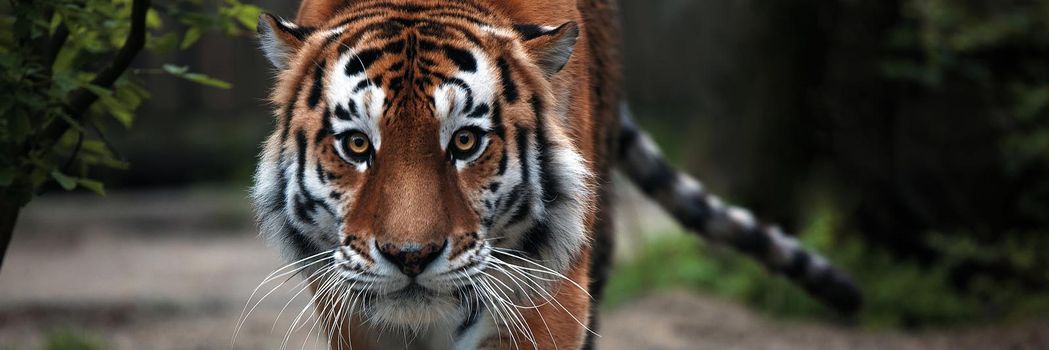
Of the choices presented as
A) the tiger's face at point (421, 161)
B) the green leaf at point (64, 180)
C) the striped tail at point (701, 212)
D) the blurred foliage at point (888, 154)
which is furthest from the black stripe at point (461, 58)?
the blurred foliage at point (888, 154)

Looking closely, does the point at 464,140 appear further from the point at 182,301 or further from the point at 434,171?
the point at 182,301

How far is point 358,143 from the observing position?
2803mm

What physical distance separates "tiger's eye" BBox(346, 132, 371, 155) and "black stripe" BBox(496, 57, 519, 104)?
36 cm

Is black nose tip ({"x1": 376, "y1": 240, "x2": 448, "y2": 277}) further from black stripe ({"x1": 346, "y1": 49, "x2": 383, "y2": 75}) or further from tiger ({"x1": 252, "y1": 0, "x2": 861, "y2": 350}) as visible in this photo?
black stripe ({"x1": 346, "y1": 49, "x2": 383, "y2": 75})

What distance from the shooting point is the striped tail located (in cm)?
509

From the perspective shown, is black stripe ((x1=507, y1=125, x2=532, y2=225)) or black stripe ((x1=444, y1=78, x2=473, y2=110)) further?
black stripe ((x1=507, y1=125, x2=532, y2=225))

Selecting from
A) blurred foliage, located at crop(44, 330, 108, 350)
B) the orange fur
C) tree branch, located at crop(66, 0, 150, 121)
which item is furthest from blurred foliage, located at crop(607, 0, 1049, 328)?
tree branch, located at crop(66, 0, 150, 121)

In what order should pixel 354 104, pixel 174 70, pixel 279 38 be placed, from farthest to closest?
pixel 174 70 → pixel 279 38 → pixel 354 104

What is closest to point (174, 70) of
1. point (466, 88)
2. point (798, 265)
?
point (466, 88)

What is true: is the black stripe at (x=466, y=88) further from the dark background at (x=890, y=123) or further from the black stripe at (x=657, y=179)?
the dark background at (x=890, y=123)

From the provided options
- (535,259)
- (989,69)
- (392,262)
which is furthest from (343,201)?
(989,69)

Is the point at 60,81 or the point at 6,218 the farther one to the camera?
the point at 6,218

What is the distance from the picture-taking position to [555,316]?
3.20m

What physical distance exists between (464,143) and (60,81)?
1181 millimetres
